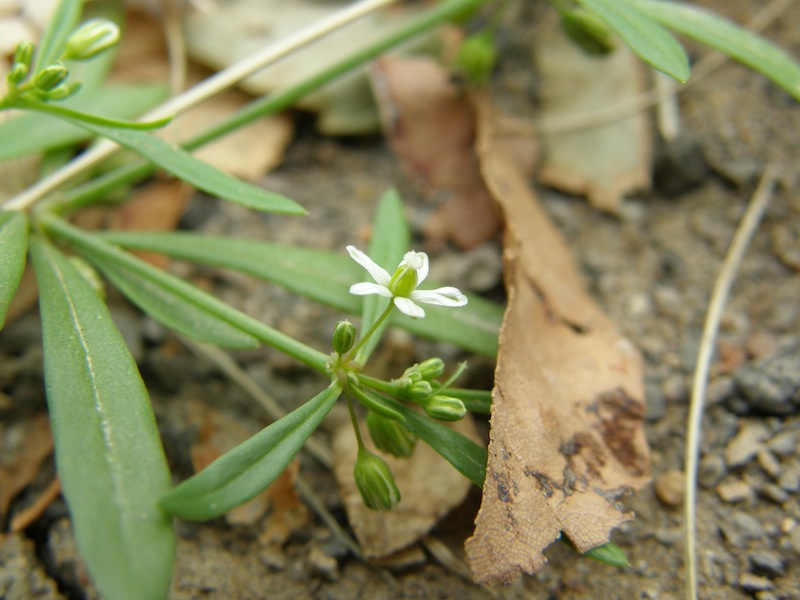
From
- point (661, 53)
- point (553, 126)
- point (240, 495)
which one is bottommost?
point (553, 126)

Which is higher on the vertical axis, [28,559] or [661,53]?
[661,53]

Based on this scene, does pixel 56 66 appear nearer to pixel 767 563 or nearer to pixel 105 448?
pixel 105 448

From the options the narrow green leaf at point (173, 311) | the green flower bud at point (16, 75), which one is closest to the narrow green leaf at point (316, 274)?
the narrow green leaf at point (173, 311)

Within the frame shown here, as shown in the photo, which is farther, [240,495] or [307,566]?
[307,566]

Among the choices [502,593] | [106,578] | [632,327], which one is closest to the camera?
[106,578]

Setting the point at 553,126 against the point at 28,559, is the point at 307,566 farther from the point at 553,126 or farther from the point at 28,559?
the point at 553,126

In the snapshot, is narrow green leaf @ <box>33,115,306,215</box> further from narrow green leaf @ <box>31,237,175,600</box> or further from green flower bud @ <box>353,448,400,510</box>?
green flower bud @ <box>353,448,400,510</box>

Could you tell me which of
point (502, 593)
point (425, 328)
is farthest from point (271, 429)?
point (502, 593)

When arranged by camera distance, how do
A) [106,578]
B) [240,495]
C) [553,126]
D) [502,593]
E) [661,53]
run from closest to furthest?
[106,578]
[240,495]
[502,593]
[661,53]
[553,126]
